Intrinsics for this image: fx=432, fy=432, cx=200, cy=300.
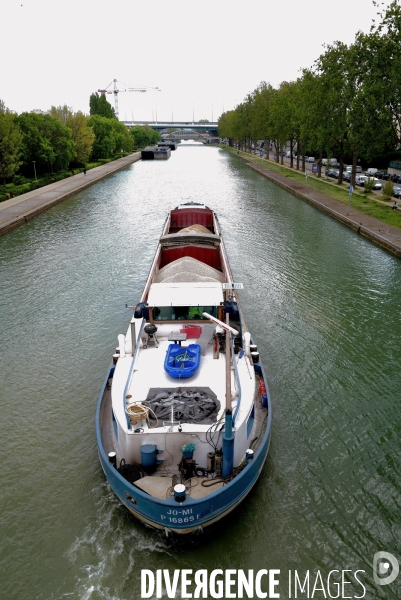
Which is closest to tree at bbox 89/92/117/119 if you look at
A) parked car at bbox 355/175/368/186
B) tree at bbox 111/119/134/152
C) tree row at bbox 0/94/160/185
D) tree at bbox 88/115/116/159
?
tree at bbox 111/119/134/152

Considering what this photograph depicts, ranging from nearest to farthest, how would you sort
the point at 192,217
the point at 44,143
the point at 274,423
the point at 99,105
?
the point at 274,423 < the point at 192,217 < the point at 44,143 < the point at 99,105

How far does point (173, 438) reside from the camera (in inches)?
402

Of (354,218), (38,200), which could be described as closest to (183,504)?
(354,218)

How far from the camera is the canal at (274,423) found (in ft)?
31.2

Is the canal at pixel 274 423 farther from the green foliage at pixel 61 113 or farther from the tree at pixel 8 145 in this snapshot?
the green foliage at pixel 61 113

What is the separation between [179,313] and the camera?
14.2 meters

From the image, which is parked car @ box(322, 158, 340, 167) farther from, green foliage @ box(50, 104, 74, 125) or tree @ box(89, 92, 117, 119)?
tree @ box(89, 92, 117, 119)

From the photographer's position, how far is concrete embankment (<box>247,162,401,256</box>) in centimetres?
3156

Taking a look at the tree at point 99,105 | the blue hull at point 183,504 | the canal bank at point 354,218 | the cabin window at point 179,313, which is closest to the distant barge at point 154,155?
the tree at point 99,105

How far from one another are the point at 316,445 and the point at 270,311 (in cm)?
948

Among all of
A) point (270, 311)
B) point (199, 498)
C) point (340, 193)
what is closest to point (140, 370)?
point (199, 498)

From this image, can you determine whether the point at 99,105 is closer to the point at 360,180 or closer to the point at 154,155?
the point at 154,155

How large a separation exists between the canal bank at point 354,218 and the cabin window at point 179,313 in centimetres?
2056

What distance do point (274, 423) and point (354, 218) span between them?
95.2 feet
